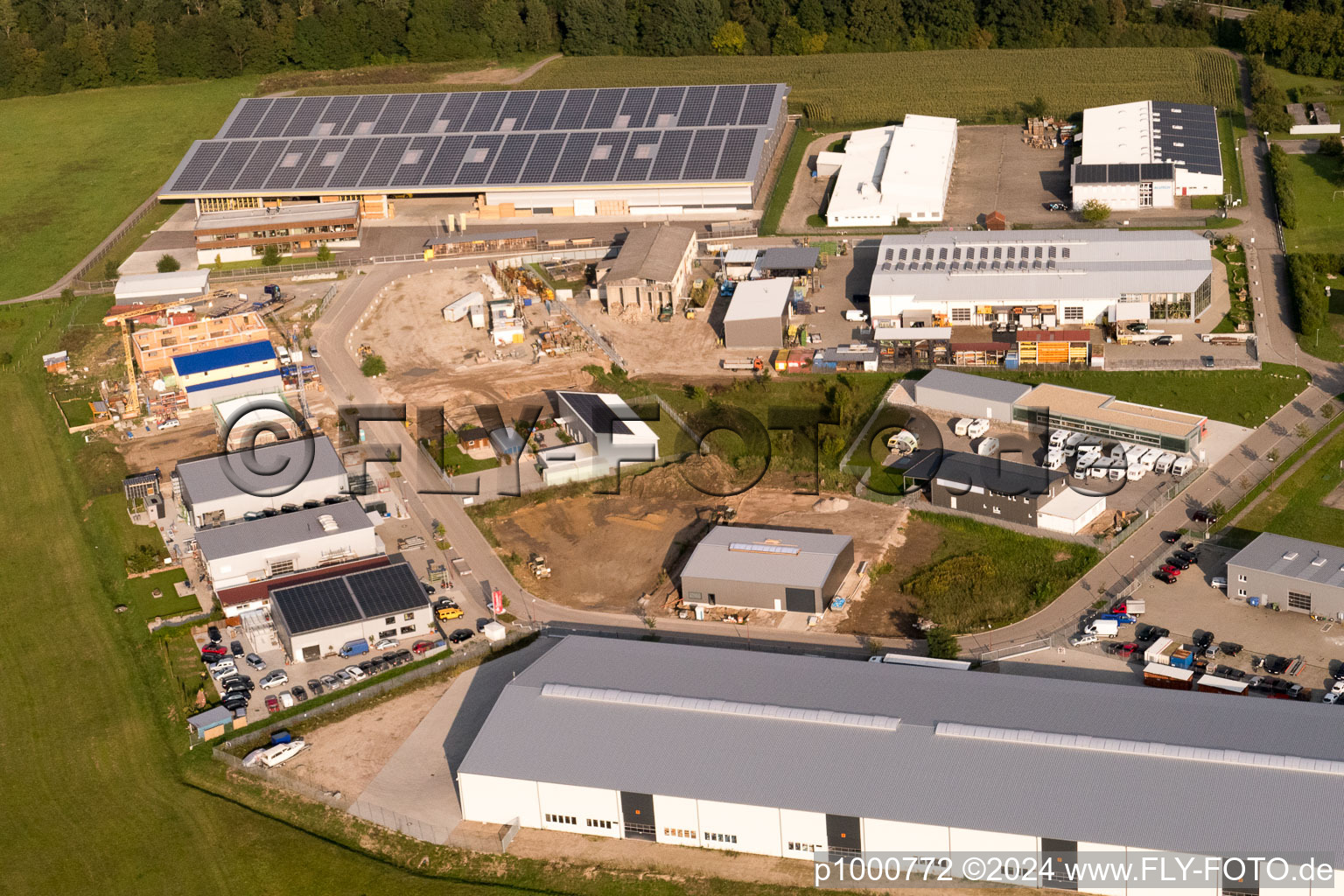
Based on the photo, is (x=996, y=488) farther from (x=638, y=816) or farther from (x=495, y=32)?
(x=495, y=32)

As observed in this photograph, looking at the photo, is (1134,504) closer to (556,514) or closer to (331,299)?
(556,514)

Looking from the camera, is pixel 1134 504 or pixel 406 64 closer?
pixel 1134 504

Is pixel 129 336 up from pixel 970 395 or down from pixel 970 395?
up

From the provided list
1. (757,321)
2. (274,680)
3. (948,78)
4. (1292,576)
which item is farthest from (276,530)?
(948,78)

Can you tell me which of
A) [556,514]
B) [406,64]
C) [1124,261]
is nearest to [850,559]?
[556,514]

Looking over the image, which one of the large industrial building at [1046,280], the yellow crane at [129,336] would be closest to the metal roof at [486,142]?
the yellow crane at [129,336]
